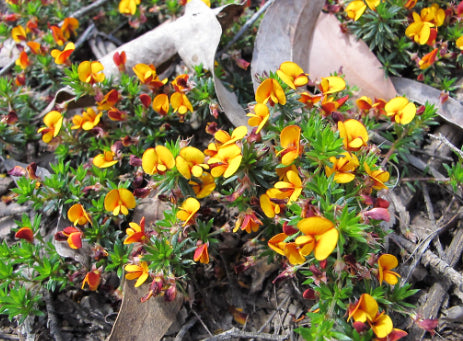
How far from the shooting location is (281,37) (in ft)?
14.3

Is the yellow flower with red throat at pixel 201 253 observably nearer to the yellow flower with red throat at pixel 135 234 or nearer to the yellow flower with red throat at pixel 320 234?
the yellow flower with red throat at pixel 135 234

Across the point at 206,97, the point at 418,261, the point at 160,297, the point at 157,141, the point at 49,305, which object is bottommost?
the point at 49,305

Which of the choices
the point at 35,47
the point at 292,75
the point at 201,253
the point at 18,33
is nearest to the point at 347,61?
the point at 292,75

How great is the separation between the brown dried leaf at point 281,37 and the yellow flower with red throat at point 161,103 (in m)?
1.01

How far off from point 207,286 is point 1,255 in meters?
2.01

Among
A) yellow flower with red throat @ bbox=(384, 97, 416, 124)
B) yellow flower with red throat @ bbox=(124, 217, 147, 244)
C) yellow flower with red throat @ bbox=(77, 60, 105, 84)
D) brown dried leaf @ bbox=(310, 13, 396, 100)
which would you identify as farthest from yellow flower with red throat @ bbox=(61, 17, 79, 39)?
yellow flower with red throat @ bbox=(384, 97, 416, 124)

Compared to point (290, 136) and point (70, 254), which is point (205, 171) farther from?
point (70, 254)

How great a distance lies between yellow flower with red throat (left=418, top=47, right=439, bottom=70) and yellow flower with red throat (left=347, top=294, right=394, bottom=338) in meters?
2.83

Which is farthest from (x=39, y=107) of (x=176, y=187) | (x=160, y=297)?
(x=160, y=297)

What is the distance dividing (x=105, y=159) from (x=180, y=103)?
0.95 meters

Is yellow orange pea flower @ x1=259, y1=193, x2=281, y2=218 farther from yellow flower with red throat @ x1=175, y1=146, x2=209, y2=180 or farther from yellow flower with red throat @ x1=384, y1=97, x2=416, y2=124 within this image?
yellow flower with red throat @ x1=384, y1=97, x2=416, y2=124

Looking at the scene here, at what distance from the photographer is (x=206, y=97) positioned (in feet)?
13.7

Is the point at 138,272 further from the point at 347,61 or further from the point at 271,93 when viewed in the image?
the point at 347,61

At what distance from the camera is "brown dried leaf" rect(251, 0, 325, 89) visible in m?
4.32
